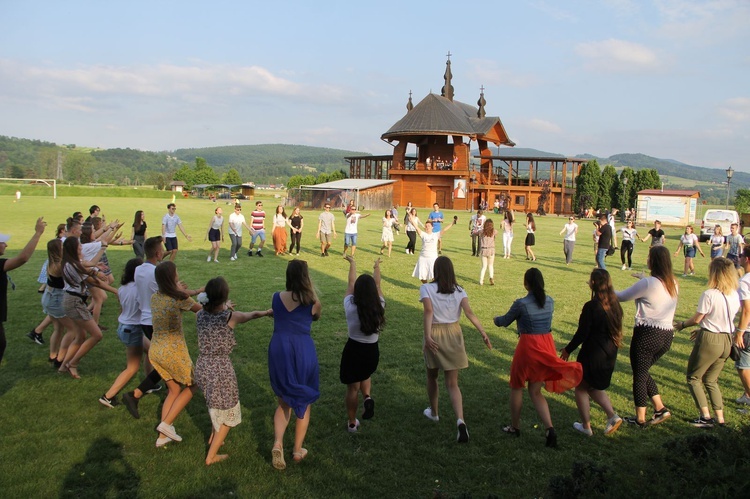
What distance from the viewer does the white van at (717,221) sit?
1169 inches

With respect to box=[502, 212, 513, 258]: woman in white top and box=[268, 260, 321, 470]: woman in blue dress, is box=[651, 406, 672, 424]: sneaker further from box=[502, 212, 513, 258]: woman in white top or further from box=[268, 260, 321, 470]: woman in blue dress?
box=[502, 212, 513, 258]: woman in white top

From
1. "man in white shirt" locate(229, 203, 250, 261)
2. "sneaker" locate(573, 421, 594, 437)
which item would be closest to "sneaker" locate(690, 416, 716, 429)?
"sneaker" locate(573, 421, 594, 437)

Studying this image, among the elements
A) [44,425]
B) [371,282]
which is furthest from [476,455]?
[44,425]

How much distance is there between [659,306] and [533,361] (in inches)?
58.6

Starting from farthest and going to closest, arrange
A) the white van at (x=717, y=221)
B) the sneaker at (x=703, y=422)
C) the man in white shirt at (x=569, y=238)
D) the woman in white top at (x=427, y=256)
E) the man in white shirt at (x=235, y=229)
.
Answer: the white van at (x=717, y=221), the man in white shirt at (x=569, y=238), the man in white shirt at (x=235, y=229), the woman in white top at (x=427, y=256), the sneaker at (x=703, y=422)

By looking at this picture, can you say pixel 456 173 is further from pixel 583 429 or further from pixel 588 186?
pixel 583 429

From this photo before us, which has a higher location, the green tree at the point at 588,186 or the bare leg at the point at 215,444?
the green tree at the point at 588,186

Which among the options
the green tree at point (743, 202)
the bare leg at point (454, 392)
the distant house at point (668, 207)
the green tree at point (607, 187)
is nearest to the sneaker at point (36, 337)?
the bare leg at point (454, 392)

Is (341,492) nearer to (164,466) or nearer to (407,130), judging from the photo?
(164,466)

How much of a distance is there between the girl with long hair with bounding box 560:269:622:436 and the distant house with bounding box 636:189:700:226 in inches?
1627

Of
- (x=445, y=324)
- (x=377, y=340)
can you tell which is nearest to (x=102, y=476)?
(x=377, y=340)

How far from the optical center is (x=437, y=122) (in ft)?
184

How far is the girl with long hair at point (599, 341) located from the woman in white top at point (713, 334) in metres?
0.93

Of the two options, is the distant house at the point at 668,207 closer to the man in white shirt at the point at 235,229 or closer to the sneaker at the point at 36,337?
the man in white shirt at the point at 235,229
